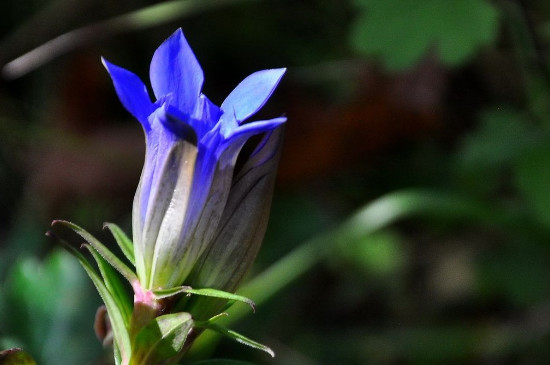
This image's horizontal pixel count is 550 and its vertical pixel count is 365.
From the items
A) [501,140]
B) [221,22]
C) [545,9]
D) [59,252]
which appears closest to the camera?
[59,252]

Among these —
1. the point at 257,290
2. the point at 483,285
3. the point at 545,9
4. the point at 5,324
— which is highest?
the point at 545,9

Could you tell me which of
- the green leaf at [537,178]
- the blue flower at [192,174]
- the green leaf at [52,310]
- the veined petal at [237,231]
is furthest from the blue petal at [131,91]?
the green leaf at [537,178]

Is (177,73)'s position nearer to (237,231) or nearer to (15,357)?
(237,231)

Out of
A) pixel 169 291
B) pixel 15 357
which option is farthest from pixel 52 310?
pixel 169 291

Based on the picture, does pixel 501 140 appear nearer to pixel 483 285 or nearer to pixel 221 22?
pixel 483 285

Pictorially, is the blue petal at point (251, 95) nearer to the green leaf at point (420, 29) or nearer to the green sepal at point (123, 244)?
the green sepal at point (123, 244)

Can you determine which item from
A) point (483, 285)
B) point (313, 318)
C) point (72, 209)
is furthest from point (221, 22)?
point (483, 285)

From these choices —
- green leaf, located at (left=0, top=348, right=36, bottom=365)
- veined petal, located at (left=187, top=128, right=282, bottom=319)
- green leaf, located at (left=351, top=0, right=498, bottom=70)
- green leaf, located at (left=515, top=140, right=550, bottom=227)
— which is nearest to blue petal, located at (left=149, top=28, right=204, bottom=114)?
veined petal, located at (left=187, top=128, right=282, bottom=319)

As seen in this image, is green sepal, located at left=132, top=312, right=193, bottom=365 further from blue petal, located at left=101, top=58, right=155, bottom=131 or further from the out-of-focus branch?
the out-of-focus branch
